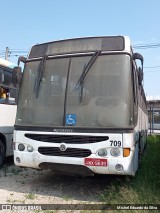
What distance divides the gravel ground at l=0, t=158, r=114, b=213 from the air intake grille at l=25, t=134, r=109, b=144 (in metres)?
1.07

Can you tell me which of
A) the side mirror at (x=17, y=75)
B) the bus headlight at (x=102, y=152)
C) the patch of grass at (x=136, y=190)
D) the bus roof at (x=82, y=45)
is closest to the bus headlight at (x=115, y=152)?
the bus headlight at (x=102, y=152)

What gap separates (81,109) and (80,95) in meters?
0.28

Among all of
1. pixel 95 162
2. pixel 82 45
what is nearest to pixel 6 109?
pixel 82 45

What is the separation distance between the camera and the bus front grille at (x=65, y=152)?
5.10 metres

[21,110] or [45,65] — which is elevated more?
[45,65]

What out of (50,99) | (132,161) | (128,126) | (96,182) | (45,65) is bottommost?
(96,182)

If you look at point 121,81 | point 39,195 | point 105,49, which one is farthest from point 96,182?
point 105,49

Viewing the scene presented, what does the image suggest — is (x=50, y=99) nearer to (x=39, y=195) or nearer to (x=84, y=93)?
(x=84, y=93)

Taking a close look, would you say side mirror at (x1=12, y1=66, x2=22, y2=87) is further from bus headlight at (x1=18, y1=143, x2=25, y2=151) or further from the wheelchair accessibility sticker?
the wheelchair accessibility sticker

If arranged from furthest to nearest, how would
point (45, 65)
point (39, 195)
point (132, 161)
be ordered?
1. point (45, 65)
2. point (39, 195)
3. point (132, 161)

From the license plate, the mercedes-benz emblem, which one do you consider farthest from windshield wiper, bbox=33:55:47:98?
the license plate

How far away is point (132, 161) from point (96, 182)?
167 cm

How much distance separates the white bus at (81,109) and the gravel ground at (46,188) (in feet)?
1.78

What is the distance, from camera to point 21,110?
18.9ft
